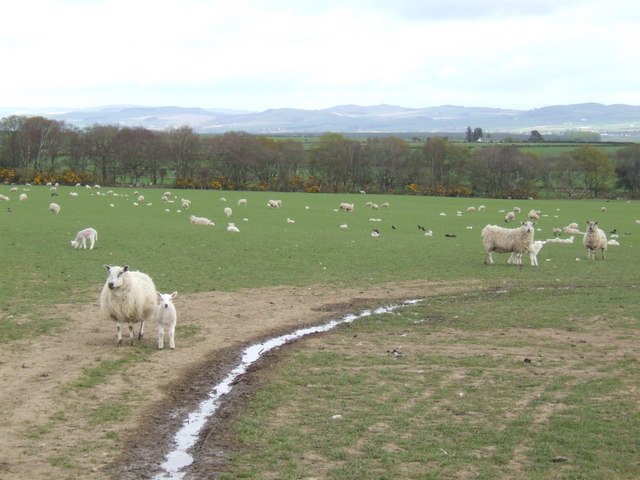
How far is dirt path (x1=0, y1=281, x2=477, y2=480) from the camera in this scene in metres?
9.23

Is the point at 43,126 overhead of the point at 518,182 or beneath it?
overhead

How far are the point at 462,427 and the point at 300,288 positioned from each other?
12983 millimetres

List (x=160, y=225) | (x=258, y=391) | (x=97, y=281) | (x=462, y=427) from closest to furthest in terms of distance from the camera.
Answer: (x=462, y=427) → (x=258, y=391) → (x=97, y=281) → (x=160, y=225)

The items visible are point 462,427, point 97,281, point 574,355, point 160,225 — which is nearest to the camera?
point 462,427

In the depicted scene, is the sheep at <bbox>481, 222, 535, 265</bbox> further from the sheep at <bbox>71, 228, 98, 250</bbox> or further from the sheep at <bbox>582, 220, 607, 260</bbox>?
the sheep at <bbox>71, 228, 98, 250</bbox>

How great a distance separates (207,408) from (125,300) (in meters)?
4.79

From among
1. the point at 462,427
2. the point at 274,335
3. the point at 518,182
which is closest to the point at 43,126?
the point at 518,182

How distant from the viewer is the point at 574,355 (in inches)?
591

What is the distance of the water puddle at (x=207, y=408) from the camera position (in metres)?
9.07

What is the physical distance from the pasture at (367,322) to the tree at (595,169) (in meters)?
58.9

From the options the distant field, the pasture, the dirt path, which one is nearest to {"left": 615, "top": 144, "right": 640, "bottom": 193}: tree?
the distant field

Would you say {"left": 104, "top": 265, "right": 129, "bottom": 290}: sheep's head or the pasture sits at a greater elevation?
{"left": 104, "top": 265, "right": 129, "bottom": 290}: sheep's head

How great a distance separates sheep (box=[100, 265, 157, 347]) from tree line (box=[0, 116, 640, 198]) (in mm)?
84161

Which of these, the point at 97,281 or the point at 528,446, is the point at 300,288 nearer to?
the point at 97,281
